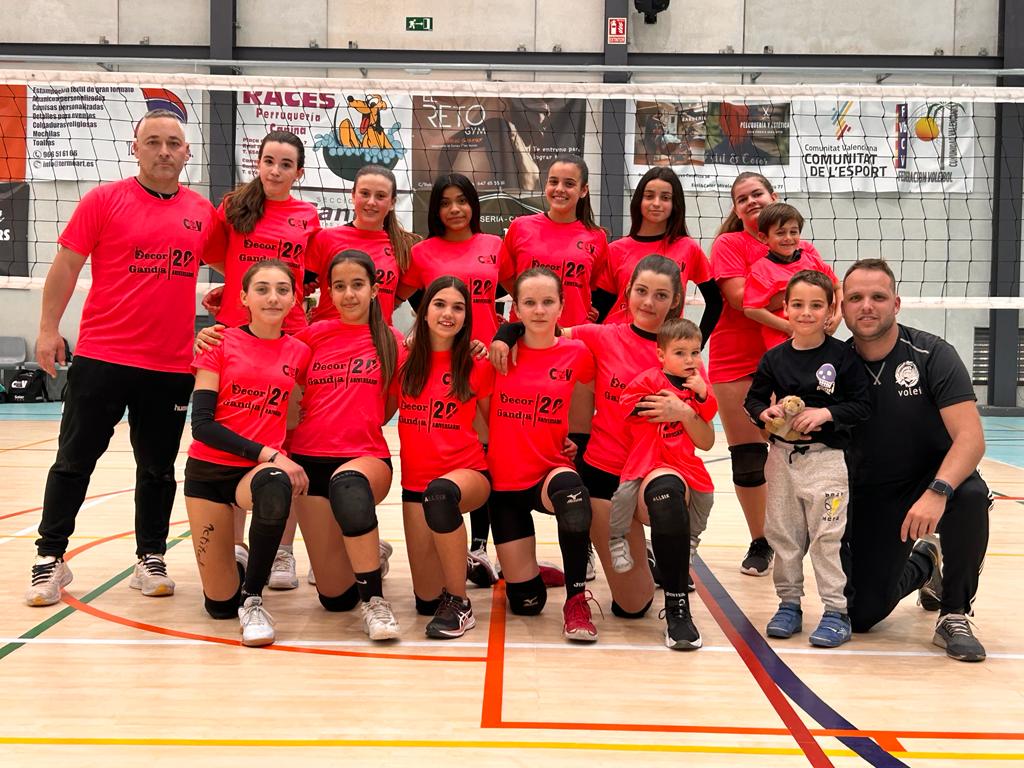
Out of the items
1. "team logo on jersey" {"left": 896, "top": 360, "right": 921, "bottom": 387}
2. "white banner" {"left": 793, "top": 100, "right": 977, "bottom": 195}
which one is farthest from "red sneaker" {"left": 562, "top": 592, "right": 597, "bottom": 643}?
"white banner" {"left": 793, "top": 100, "right": 977, "bottom": 195}

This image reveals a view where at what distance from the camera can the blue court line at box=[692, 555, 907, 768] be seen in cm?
228

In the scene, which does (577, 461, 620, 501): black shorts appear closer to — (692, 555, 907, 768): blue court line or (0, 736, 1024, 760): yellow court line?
(692, 555, 907, 768): blue court line

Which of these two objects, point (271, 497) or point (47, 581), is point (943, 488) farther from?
point (47, 581)

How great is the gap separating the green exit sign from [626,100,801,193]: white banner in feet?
8.98

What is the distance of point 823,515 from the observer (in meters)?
3.10

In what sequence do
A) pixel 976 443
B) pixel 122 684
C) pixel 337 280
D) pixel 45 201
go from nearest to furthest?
1. pixel 122 684
2. pixel 976 443
3. pixel 337 280
4. pixel 45 201

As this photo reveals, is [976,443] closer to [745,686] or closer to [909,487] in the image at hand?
[909,487]

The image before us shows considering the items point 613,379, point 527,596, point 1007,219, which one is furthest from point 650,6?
point 527,596

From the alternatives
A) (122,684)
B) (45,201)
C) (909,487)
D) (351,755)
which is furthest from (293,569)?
(45,201)

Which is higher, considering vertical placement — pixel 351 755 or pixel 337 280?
pixel 337 280

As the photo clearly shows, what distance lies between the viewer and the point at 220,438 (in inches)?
125

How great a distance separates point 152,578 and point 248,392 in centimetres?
94

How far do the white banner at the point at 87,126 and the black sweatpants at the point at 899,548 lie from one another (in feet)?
32.9

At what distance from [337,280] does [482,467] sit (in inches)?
34.2
